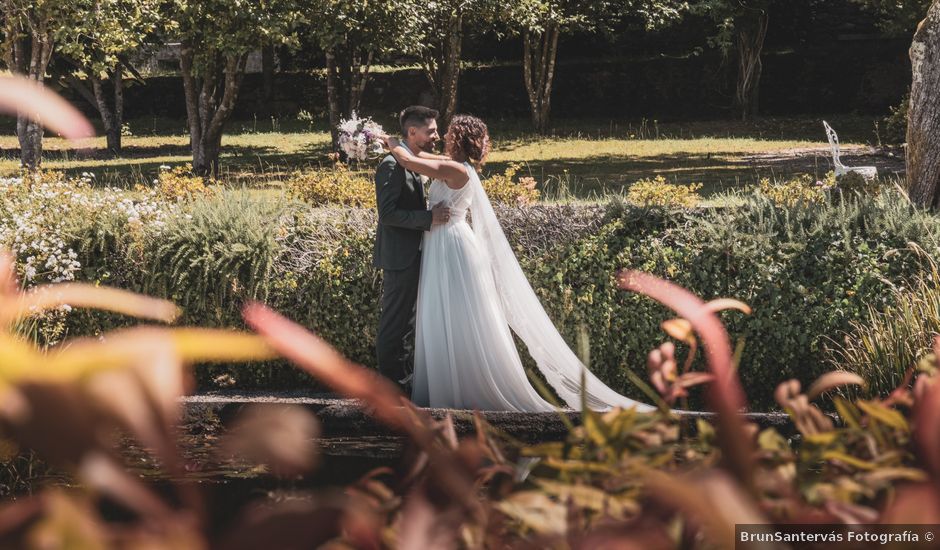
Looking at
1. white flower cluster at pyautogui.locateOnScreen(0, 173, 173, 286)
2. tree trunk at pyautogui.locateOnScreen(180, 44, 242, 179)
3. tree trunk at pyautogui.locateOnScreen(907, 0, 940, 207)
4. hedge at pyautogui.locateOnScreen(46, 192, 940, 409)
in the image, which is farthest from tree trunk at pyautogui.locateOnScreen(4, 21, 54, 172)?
tree trunk at pyautogui.locateOnScreen(907, 0, 940, 207)

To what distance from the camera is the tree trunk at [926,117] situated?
27.5 ft

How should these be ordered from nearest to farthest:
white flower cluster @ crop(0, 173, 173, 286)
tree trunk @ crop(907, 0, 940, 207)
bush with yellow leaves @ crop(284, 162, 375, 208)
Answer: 1. white flower cluster @ crop(0, 173, 173, 286)
2. tree trunk @ crop(907, 0, 940, 207)
3. bush with yellow leaves @ crop(284, 162, 375, 208)

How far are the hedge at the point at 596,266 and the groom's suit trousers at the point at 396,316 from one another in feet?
1.81

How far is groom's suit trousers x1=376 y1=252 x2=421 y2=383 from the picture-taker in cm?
709

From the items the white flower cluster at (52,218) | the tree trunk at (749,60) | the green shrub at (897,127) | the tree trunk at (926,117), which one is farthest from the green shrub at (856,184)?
the tree trunk at (749,60)

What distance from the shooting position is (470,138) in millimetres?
6824

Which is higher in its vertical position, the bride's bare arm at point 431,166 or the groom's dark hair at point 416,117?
the groom's dark hair at point 416,117

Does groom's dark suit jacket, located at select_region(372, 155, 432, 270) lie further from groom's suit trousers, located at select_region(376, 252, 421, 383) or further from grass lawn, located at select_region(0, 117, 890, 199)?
grass lawn, located at select_region(0, 117, 890, 199)

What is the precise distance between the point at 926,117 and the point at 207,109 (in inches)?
491

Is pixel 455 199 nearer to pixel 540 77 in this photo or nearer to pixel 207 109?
pixel 207 109

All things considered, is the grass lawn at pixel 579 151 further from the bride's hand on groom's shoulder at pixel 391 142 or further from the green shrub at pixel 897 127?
the bride's hand on groom's shoulder at pixel 391 142

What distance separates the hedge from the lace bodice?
0.82 metres

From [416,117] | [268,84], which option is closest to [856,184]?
[416,117]

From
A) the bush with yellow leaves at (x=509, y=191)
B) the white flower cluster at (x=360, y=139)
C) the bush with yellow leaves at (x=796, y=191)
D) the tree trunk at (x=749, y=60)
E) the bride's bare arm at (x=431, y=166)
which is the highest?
the tree trunk at (x=749, y=60)
